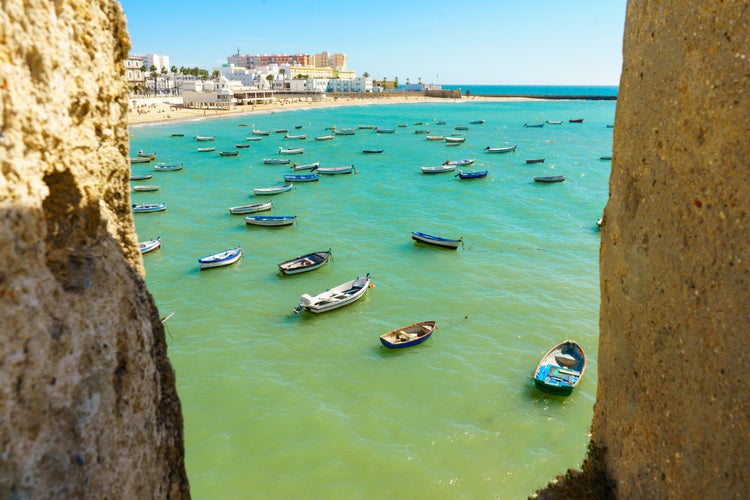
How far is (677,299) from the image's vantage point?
582 cm

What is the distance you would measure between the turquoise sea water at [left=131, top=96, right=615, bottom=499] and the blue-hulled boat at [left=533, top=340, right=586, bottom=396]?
0.40 metres

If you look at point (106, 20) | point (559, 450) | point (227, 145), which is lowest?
point (559, 450)

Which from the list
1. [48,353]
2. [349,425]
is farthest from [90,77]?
[349,425]

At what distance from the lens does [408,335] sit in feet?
63.2

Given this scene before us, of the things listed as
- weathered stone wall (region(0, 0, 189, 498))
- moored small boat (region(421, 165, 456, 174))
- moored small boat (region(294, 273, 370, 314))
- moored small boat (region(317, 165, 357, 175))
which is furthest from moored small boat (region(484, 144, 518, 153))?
weathered stone wall (region(0, 0, 189, 498))

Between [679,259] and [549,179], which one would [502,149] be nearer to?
[549,179]

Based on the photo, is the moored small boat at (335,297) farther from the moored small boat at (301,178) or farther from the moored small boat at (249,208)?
the moored small boat at (301,178)

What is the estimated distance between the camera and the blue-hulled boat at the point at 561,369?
1591 centimetres

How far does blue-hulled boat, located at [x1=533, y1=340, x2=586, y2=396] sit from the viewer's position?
627 inches

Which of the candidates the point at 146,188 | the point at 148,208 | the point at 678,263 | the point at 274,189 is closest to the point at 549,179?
the point at 274,189

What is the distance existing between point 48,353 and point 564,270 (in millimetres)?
26026

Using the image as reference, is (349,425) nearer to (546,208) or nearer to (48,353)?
(48,353)

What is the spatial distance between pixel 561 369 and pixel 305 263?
13.6 metres

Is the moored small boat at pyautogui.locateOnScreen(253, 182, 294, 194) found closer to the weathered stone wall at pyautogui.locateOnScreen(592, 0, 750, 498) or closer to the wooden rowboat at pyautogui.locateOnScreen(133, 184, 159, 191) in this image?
the wooden rowboat at pyautogui.locateOnScreen(133, 184, 159, 191)
